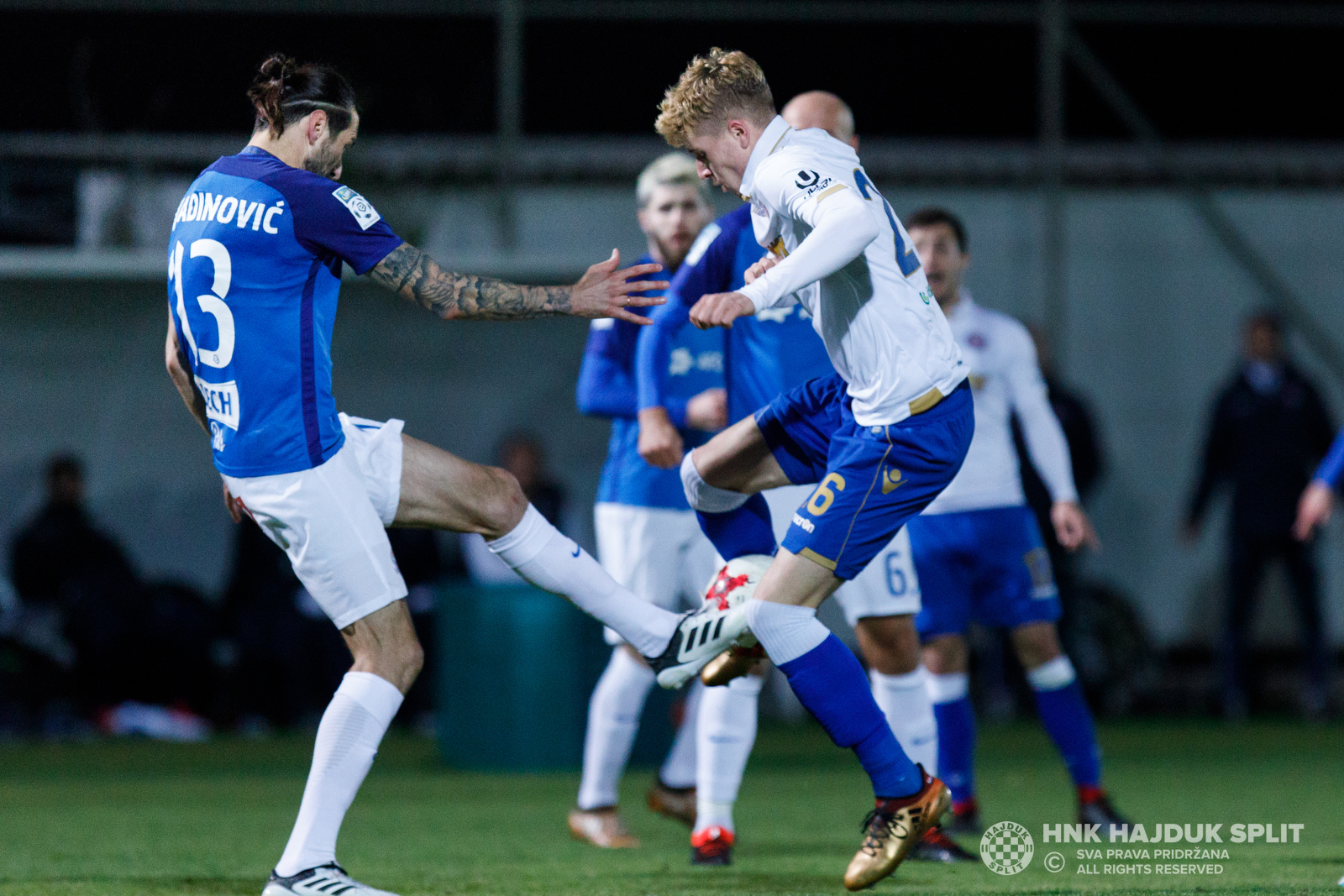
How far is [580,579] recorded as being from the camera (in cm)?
456

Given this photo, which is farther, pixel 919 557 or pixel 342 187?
pixel 919 557

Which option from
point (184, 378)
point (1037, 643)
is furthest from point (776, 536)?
point (184, 378)

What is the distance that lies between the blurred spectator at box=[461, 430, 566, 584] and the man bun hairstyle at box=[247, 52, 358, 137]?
595cm

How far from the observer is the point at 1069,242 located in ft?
40.4

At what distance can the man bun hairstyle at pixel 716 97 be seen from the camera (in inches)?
171

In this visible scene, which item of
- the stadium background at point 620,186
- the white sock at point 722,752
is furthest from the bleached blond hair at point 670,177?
the stadium background at point 620,186

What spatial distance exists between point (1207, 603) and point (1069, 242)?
107 inches

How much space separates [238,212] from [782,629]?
65.9 inches

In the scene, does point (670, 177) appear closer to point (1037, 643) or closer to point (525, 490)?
point (1037, 643)

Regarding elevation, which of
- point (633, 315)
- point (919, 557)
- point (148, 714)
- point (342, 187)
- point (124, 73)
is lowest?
point (148, 714)

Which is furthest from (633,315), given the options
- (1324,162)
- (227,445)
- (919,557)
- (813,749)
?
(1324,162)

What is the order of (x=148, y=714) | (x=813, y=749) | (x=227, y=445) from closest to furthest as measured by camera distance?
(x=227, y=445) < (x=813, y=749) < (x=148, y=714)

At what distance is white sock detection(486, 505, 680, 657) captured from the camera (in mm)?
4523

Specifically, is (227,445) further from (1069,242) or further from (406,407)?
(1069,242)
